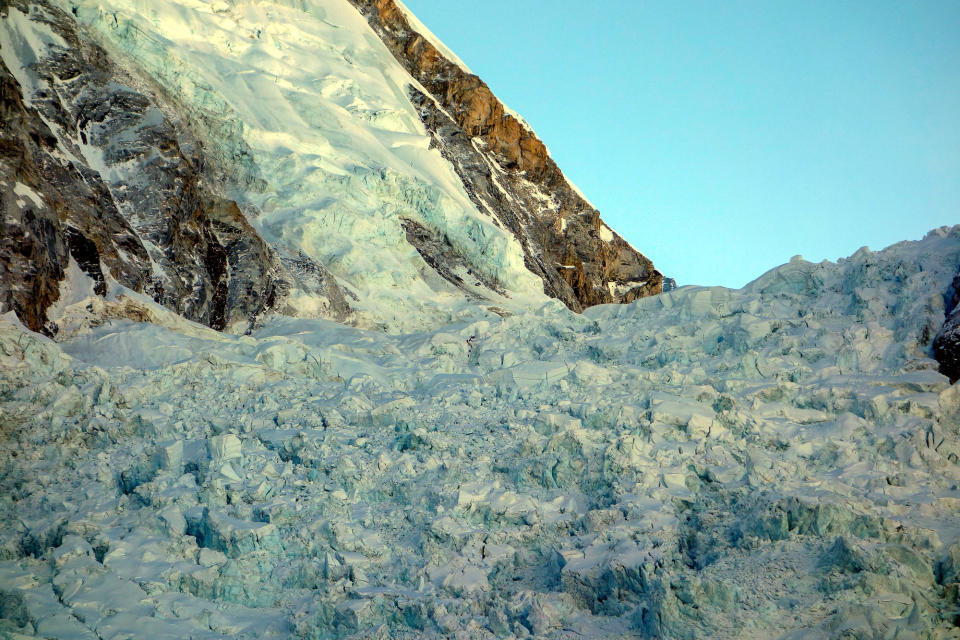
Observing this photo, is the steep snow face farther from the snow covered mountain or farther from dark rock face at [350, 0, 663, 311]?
dark rock face at [350, 0, 663, 311]

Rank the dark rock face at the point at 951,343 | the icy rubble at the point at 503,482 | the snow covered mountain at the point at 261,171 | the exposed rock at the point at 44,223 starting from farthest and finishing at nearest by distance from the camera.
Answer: the snow covered mountain at the point at 261,171
the exposed rock at the point at 44,223
the dark rock face at the point at 951,343
the icy rubble at the point at 503,482

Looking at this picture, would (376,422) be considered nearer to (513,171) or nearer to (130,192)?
(130,192)

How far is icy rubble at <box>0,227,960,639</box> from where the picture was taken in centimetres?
698

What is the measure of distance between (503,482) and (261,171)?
15870 millimetres

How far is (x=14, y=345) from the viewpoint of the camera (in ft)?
34.5

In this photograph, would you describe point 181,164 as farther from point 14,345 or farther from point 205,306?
point 14,345

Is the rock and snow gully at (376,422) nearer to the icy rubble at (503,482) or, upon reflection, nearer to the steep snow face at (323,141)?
the icy rubble at (503,482)

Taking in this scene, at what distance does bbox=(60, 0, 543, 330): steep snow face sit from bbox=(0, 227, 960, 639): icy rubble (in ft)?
27.5

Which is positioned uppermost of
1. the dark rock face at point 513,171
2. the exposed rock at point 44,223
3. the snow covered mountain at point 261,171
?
the dark rock face at point 513,171

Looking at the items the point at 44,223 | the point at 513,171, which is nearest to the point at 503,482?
the point at 44,223

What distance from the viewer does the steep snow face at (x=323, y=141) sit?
22.0m

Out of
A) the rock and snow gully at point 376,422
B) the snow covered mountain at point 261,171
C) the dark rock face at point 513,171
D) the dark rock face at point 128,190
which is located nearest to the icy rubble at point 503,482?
the rock and snow gully at point 376,422

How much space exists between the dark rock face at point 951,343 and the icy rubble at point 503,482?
0.61ft

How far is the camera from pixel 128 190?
17.6 metres
